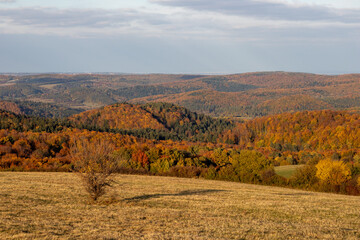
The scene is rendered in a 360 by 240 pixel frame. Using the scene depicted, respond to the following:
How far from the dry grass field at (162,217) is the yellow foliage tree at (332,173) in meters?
30.3

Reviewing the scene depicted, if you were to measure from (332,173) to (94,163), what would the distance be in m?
48.6

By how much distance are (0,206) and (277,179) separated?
50.4m

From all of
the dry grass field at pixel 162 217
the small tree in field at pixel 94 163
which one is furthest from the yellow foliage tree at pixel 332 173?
the small tree in field at pixel 94 163

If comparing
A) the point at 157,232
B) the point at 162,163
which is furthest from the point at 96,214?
the point at 162,163

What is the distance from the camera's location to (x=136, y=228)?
2134cm

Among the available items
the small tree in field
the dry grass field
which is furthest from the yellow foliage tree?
the small tree in field

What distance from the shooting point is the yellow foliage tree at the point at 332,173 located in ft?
209

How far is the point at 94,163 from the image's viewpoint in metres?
28.4

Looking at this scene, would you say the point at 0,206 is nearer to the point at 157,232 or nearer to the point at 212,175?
the point at 157,232

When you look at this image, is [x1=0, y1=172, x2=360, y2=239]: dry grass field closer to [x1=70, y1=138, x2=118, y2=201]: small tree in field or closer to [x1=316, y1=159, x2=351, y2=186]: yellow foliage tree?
[x1=70, y1=138, x2=118, y2=201]: small tree in field

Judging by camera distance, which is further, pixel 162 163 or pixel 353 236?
pixel 162 163

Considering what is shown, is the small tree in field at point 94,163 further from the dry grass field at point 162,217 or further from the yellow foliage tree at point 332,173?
the yellow foliage tree at point 332,173

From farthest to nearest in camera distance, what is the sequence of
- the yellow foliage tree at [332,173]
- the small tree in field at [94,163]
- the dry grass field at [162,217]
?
the yellow foliage tree at [332,173] → the small tree in field at [94,163] → the dry grass field at [162,217]

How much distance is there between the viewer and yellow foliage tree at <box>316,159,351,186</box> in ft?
209
